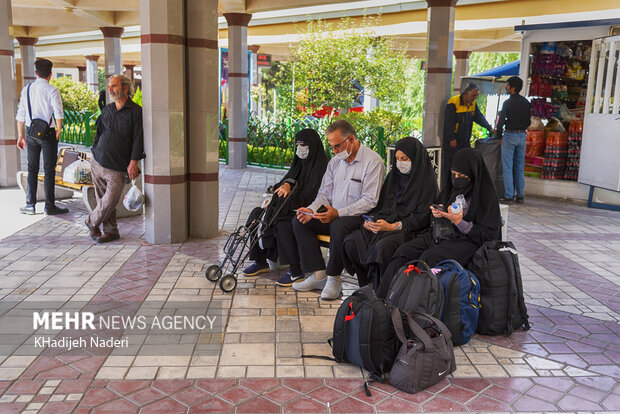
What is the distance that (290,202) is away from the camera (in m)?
5.34

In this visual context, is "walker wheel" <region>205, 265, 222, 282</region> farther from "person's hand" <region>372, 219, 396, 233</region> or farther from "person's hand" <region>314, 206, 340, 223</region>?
"person's hand" <region>372, 219, 396, 233</region>

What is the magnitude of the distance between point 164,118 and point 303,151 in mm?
1903

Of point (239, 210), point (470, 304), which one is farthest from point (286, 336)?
point (239, 210)

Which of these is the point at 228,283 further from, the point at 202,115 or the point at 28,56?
the point at 28,56

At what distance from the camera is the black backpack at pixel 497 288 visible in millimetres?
4109

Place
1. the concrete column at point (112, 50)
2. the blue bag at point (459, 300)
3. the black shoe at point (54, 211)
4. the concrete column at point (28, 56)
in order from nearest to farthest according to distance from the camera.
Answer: the blue bag at point (459, 300), the black shoe at point (54, 211), the concrete column at point (112, 50), the concrete column at point (28, 56)

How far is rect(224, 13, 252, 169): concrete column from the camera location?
529 inches

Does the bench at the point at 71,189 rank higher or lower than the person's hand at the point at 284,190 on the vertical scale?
lower

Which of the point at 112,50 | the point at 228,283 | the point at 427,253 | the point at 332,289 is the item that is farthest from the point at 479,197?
the point at 112,50

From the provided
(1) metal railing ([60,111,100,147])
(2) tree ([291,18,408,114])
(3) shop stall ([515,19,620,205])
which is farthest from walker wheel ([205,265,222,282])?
(1) metal railing ([60,111,100,147])

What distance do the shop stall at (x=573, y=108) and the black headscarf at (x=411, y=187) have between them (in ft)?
18.0

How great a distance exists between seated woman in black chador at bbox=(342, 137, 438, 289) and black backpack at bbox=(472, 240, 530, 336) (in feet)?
2.10

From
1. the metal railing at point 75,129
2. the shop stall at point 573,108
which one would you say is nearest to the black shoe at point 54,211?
the shop stall at point 573,108

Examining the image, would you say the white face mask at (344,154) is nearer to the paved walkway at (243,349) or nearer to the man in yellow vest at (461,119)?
the paved walkway at (243,349)
